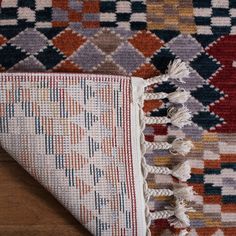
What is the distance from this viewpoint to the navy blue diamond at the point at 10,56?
103cm

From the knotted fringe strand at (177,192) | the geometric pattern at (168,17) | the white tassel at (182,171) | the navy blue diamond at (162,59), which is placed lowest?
the knotted fringe strand at (177,192)

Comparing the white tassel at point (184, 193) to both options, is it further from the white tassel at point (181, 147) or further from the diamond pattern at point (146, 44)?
the diamond pattern at point (146, 44)

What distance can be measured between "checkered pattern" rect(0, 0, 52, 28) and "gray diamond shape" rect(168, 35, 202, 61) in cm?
31

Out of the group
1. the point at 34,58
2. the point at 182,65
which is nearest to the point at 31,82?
the point at 34,58

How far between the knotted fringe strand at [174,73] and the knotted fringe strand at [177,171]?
201mm

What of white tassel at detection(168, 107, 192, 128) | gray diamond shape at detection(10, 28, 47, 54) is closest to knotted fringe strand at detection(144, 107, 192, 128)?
white tassel at detection(168, 107, 192, 128)

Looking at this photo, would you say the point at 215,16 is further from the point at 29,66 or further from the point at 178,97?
the point at 29,66

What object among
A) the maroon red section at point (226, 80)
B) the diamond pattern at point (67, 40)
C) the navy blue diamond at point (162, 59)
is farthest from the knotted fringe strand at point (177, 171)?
the diamond pattern at point (67, 40)

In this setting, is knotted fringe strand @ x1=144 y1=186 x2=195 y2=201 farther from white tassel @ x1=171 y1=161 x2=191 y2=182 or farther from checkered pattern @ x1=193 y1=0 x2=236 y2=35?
checkered pattern @ x1=193 y1=0 x2=236 y2=35

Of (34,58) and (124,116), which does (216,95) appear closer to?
(124,116)

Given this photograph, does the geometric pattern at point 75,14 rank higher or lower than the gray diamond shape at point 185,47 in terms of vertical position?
higher

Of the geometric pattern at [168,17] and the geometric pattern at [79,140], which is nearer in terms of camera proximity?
the geometric pattern at [79,140]

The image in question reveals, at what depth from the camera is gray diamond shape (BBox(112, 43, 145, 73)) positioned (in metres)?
1.04

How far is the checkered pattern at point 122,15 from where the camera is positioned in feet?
3.46
